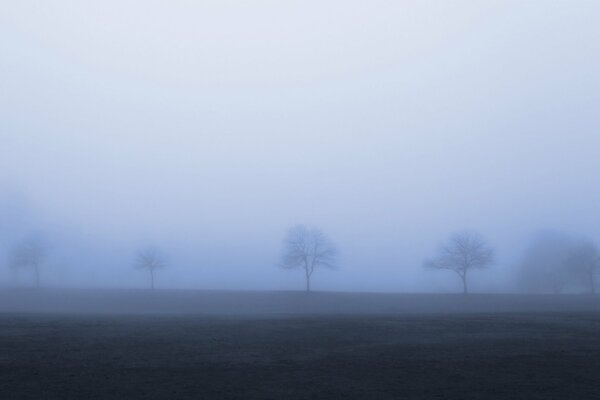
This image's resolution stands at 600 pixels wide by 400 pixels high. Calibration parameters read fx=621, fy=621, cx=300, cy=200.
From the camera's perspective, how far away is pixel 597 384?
2080 cm

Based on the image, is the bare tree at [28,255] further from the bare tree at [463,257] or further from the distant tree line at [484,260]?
the bare tree at [463,257]

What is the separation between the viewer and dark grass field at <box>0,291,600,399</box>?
2034 centimetres

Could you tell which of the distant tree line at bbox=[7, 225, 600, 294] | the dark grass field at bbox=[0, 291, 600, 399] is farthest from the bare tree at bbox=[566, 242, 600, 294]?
the dark grass field at bbox=[0, 291, 600, 399]

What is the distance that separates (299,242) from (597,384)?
83998 mm

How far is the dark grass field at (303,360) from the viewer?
66.7 feet

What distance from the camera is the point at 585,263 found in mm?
102938

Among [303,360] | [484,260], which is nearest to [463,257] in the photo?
[484,260]

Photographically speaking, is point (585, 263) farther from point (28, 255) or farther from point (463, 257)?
point (28, 255)

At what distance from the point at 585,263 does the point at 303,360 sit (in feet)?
Answer: 296

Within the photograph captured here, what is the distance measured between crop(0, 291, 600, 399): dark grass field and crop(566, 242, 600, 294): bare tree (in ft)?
214

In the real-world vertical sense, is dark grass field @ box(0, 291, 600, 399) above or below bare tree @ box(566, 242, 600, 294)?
below

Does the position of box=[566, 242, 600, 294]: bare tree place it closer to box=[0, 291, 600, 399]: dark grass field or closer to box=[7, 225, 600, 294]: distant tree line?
box=[7, 225, 600, 294]: distant tree line

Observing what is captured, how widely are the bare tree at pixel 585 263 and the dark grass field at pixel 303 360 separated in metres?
65.3

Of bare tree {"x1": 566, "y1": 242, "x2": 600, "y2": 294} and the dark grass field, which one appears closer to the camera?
the dark grass field
